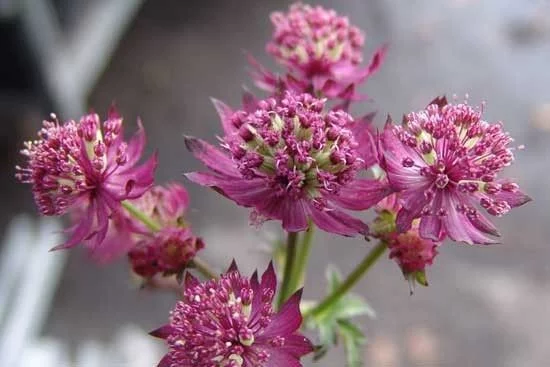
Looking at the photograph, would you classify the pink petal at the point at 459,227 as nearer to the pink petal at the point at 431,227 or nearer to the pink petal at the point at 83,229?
the pink petal at the point at 431,227

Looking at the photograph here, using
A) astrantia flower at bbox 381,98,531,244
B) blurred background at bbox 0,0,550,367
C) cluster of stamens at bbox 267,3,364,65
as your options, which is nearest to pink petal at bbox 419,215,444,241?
astrantia flower at bbox 381,98,531,244

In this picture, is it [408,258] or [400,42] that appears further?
[400,42]

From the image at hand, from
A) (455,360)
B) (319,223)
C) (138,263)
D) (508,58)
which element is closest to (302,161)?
(319,223)

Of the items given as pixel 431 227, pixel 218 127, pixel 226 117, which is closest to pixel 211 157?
pixel 226 117

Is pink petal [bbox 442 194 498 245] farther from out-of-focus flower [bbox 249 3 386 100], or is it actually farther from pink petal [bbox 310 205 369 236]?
out-of-focus flower [bbox 249 3 386 100]

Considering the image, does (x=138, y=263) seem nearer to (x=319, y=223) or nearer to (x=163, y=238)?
(x=163, y=238)

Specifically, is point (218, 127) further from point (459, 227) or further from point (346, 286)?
point (459, 227)

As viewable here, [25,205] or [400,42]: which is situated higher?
[400,42]

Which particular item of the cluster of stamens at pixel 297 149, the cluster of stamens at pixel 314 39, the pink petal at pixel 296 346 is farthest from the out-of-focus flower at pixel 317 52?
the pink petal at pixel 296 346
